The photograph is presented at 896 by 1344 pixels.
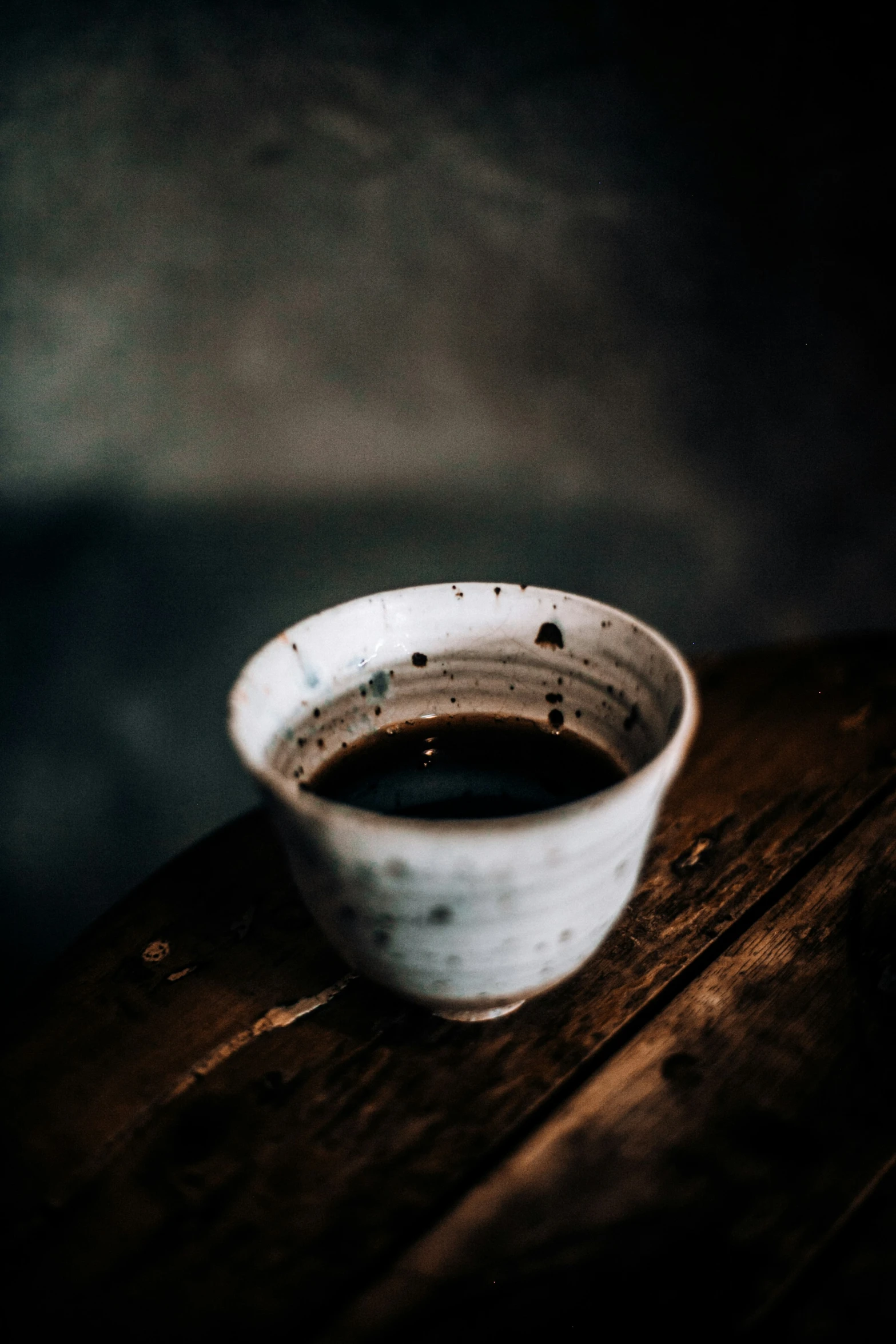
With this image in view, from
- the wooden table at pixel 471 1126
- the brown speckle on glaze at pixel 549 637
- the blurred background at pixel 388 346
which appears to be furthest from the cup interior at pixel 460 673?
the blurred background at pixel 388 346

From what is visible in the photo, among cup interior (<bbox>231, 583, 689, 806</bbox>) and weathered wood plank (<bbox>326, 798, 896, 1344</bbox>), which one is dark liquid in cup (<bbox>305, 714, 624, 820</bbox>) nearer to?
cup interior (<bbox>231, 583, 689, 806</bbox>)

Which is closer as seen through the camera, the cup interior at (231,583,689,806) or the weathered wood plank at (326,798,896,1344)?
the weathered wood plank at (326,798,896,1344)

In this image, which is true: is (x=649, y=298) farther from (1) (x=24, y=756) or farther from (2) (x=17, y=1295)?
(2) (x=17, y=1295)

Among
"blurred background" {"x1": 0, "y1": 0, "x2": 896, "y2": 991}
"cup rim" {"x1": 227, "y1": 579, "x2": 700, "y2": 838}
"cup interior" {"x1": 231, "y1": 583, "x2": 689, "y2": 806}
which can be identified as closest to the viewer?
"cup rim" {"x1": 227, "y1": 579, "x2": 700, "y2": 838}

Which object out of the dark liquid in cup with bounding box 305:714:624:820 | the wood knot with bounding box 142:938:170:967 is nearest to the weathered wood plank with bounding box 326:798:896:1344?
the dark liquid in cup with bounding box 305:714:624:820

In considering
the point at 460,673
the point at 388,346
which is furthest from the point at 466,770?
the point at 388,346

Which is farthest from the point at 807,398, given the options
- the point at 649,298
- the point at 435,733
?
the point at 435,733
